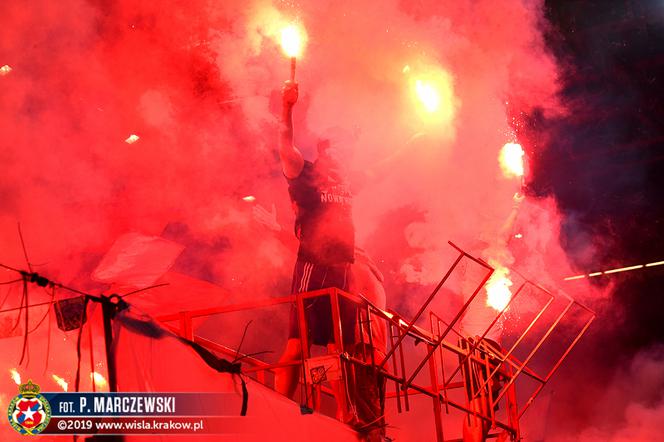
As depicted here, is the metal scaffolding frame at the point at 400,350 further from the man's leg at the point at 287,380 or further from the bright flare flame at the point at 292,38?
the bright flare flame at the point at 292,38

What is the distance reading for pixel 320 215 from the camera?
35.0ft

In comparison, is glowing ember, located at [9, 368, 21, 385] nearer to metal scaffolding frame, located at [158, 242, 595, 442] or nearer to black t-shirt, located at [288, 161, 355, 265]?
metal scaffolding frame, located at [158, 242, 595, 442]

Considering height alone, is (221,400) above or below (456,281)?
below

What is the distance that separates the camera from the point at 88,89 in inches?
377

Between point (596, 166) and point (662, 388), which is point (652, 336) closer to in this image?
point (662, 388)

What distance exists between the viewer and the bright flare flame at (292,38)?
10.9 meters

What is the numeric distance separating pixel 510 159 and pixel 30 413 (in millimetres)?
8564

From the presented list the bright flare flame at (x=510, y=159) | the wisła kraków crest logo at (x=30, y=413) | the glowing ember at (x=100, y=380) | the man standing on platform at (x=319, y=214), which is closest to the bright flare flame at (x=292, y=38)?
the man standing on platform at (x=319, y=214)

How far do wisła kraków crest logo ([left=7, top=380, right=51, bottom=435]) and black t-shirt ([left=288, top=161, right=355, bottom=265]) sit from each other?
5179 mm

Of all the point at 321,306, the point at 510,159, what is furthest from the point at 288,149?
the point at 510,159

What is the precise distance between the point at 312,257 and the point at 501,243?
342 cm

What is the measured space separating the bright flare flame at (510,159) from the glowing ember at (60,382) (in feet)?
24.9

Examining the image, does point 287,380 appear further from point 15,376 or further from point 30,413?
point 30,413

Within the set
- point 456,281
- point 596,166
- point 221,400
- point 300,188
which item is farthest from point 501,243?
point 221,400
